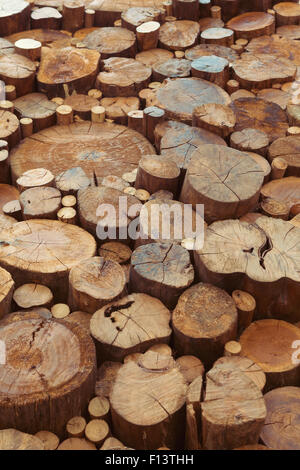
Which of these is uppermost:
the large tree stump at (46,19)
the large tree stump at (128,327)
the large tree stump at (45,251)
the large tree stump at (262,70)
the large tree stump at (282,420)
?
the large tree stump at (46,19)

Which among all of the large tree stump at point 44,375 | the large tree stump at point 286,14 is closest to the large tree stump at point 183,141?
the large tree stump at point 44,375

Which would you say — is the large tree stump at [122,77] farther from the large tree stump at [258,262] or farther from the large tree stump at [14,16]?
the large tree stump at [258,262]

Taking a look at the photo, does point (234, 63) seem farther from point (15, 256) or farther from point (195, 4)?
point (15, 256)

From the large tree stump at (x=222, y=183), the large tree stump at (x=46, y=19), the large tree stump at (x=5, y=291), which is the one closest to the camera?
the large tree stump at (x=5, y=291)

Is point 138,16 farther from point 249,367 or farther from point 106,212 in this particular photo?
point 249,367

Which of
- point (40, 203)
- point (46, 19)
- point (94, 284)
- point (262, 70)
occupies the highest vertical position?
point (46, 19)

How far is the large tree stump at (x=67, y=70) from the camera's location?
603cm

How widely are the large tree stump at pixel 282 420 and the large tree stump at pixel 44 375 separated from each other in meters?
1.09

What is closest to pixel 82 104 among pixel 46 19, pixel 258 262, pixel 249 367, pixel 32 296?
pixel 46 19

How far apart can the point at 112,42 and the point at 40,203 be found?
298 centimetres

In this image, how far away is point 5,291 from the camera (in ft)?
12.5

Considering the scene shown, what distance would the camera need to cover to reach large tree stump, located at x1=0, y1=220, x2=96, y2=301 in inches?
161

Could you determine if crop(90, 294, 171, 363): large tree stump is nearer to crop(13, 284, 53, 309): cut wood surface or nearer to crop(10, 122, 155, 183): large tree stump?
crop(13, 284, 53, 309): cut wood surface

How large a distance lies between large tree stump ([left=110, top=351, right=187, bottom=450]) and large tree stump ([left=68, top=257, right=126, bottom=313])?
0.58 meters
